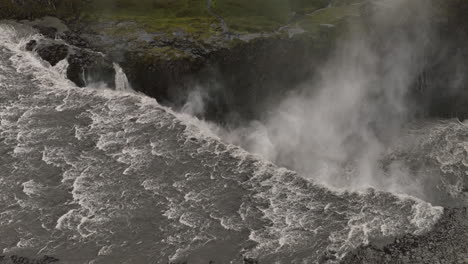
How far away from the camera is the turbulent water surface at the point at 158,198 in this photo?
45.2 metres

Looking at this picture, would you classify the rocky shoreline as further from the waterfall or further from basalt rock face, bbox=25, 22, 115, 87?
the waterfall

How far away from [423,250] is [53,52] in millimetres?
60936

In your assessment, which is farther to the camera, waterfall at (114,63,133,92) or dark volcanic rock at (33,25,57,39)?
dark volcanic rock at (33,25,57,39)

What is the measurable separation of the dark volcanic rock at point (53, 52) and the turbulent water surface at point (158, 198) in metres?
11.0

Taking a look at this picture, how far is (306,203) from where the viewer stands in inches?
1998

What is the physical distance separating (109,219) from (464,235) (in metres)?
35.2

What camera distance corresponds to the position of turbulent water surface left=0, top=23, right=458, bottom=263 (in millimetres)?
45219

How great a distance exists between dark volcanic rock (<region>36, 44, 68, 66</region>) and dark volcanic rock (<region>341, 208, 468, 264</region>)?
177 feet

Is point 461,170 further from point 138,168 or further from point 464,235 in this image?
point 138,168

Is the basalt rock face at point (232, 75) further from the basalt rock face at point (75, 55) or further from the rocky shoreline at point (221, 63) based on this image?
the basalt rock face at point (75, 55)

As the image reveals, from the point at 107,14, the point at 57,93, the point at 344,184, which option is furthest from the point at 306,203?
the point at 107,14

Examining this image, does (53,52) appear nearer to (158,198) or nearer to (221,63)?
(221,63)

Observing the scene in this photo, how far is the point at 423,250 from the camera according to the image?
44781 mm

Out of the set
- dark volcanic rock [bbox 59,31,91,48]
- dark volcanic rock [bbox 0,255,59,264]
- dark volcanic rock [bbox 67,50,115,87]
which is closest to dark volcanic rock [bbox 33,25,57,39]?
dark volcanic rock [bbox 59,31,91,48]
